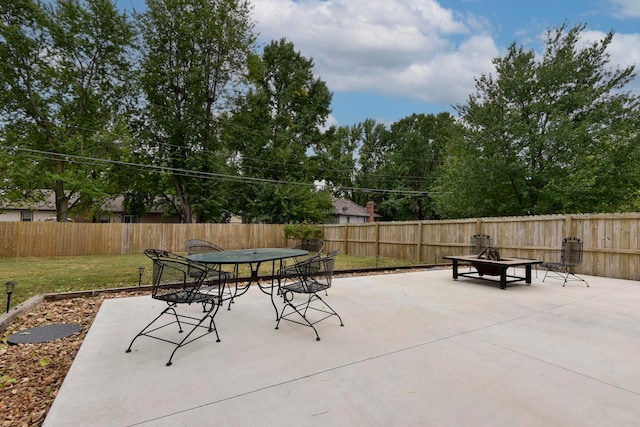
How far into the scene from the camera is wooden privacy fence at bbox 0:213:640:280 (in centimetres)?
687

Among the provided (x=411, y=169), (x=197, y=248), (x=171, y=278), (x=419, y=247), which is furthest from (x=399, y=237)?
(x=411, y=169)

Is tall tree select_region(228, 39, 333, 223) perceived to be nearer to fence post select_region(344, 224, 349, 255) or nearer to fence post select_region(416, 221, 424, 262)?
fence post select_region(344, 224, 349, 255)

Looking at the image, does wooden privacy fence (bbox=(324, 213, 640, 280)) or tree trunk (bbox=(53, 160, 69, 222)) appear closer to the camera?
wooden privacy fence (bbox=(324, 213, 640, 280))

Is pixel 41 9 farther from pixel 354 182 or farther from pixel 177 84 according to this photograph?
pixel 354 182

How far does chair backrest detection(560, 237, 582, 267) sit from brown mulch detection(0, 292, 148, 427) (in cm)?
756

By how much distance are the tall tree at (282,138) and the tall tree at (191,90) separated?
58.4 inches

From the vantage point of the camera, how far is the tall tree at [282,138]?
67.1 ft

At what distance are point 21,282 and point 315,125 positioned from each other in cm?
1990

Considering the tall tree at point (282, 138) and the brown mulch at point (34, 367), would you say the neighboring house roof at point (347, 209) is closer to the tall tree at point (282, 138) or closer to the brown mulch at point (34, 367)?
the tall tree at point (282, 138)

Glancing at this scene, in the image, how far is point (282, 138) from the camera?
854 inches

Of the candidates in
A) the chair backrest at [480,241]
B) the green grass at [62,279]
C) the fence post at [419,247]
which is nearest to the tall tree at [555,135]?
the fence post at [419,247]

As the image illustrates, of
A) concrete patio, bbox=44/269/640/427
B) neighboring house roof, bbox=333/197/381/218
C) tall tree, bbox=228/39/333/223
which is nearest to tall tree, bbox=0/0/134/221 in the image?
tall tree, bbox=228/39/333/223

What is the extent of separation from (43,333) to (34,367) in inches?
37.6

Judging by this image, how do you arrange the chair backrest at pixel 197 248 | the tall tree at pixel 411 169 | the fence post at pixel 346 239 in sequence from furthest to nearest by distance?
the tall tree at pixel 411 169, the fence post at pixel 346 239, the chair backrest at pixel 197 248
